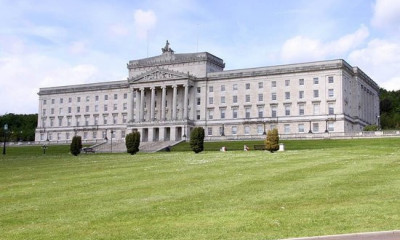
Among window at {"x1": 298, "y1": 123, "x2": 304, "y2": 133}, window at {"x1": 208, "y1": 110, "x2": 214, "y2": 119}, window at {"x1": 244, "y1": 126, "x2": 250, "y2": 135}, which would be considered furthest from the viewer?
window at {"x1": 208, "y1": 110, "x2": 214, "y2": 119}

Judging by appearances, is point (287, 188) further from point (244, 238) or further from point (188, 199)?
point (244, 238)

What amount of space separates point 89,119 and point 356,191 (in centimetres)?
11542

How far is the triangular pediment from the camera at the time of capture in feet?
383

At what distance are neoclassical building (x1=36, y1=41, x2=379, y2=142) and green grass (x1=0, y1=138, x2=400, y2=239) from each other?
74.3 meters

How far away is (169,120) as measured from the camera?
115312 millimetres

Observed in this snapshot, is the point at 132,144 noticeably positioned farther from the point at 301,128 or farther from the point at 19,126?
the point at 19,126

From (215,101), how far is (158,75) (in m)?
14.4

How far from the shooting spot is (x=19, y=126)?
531ft

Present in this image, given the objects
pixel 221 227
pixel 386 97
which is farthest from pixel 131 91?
pixel 221 227

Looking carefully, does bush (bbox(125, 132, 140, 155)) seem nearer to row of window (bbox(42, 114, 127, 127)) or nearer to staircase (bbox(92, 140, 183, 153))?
staircase (bbox(92, 140, 183, 153))

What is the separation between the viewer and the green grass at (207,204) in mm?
16406

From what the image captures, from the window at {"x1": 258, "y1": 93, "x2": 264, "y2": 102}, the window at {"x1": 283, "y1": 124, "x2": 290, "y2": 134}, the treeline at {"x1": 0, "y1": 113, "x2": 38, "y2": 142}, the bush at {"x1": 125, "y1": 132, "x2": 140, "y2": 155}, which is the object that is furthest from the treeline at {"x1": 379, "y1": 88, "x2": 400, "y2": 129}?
the treeline at {"x1": 0, "y1": 113, "x2": 38, "y2": 142}

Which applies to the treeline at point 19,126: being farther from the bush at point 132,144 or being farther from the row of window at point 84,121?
the bush at point 132,144

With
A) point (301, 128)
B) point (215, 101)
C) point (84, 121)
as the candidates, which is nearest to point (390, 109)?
point (301, 128)
